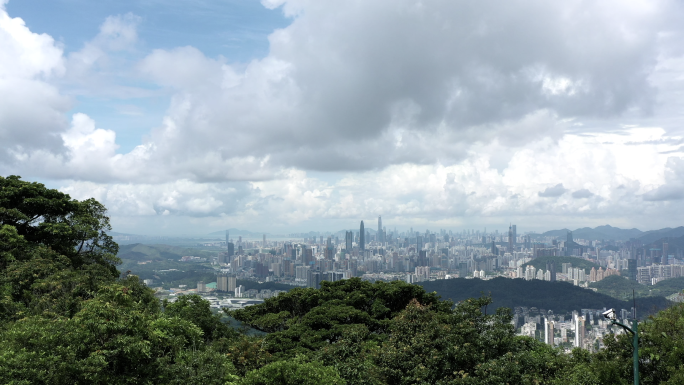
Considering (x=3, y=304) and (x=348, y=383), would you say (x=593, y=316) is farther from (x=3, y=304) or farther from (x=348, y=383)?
(x=3, y=304)

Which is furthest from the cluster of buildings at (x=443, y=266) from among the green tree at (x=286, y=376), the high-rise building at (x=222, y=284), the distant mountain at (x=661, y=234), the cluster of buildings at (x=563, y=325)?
the green tree at (x=286, y=376)

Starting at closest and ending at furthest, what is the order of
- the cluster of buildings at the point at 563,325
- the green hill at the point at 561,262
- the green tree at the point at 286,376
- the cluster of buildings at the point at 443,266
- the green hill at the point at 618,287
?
the green tree at the point at 286,376 → the cluster of buildings at the point at 563,325 → the green hill at the point at 618,287 → the cluster of buildings at the point at 443,266 → the green hill at the point at 561,262

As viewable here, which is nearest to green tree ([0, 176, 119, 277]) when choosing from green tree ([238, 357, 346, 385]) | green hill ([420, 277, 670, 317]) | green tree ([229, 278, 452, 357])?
green tree ([229, 278, 452, 357])

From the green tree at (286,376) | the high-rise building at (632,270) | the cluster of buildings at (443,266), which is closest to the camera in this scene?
the green tree at (286,376)

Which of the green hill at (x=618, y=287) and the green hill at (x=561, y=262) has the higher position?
the green hill at (x=561, y=262)

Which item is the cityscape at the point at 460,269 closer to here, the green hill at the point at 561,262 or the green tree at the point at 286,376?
the green hill at the point at 561,262

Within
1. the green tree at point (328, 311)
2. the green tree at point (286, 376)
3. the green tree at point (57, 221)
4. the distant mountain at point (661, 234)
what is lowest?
the distant mountain at point (661, 234)

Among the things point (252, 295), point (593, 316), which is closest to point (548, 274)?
point (593, 316)

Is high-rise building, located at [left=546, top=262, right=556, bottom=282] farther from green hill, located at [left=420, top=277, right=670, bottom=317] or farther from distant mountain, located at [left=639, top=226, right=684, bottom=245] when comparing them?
distant mountain, located at [left=639, top=226, right=684, bottom=245]
